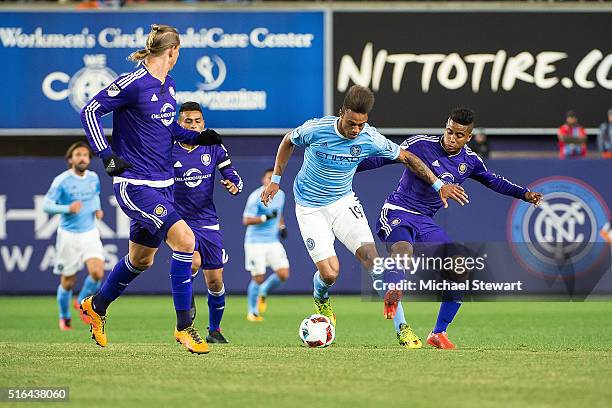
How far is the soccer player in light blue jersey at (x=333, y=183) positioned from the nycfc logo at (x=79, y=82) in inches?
447

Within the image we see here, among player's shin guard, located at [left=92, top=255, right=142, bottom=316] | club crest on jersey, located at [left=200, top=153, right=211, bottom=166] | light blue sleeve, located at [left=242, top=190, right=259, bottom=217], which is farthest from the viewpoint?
light blue sleeve, located at [left=242, top=190, right=259, bottom=217]

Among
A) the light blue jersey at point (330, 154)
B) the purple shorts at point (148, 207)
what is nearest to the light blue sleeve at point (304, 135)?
the light blue jersey at point (330, 154)

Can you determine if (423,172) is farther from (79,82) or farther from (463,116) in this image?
(79,82)

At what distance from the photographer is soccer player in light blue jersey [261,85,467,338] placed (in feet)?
35.5

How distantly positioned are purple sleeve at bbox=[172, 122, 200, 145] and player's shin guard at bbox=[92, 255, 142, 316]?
1.15m

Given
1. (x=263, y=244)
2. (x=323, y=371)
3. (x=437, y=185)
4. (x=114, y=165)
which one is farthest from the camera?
(x=263, y=244)

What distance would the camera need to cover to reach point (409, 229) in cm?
1148

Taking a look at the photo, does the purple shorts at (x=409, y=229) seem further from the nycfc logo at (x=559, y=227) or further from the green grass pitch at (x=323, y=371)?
the nycfc logo at (x=559, y=227)

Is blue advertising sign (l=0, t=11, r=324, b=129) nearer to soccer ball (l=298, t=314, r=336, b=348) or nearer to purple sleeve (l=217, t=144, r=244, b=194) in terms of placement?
purple sleeve (l=217, t=144, r=244, b=194)

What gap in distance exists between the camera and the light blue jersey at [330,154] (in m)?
10.9

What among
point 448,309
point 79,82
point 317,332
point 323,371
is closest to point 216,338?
point 317,332

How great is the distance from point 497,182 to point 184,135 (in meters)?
3.51

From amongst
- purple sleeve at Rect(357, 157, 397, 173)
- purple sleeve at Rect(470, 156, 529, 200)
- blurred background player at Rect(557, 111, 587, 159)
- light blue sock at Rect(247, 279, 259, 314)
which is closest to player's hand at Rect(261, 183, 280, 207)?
purple sleeve at Rect(357, 157, 397, 173)

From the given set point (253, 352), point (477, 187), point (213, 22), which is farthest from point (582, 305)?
point (253, 352)
